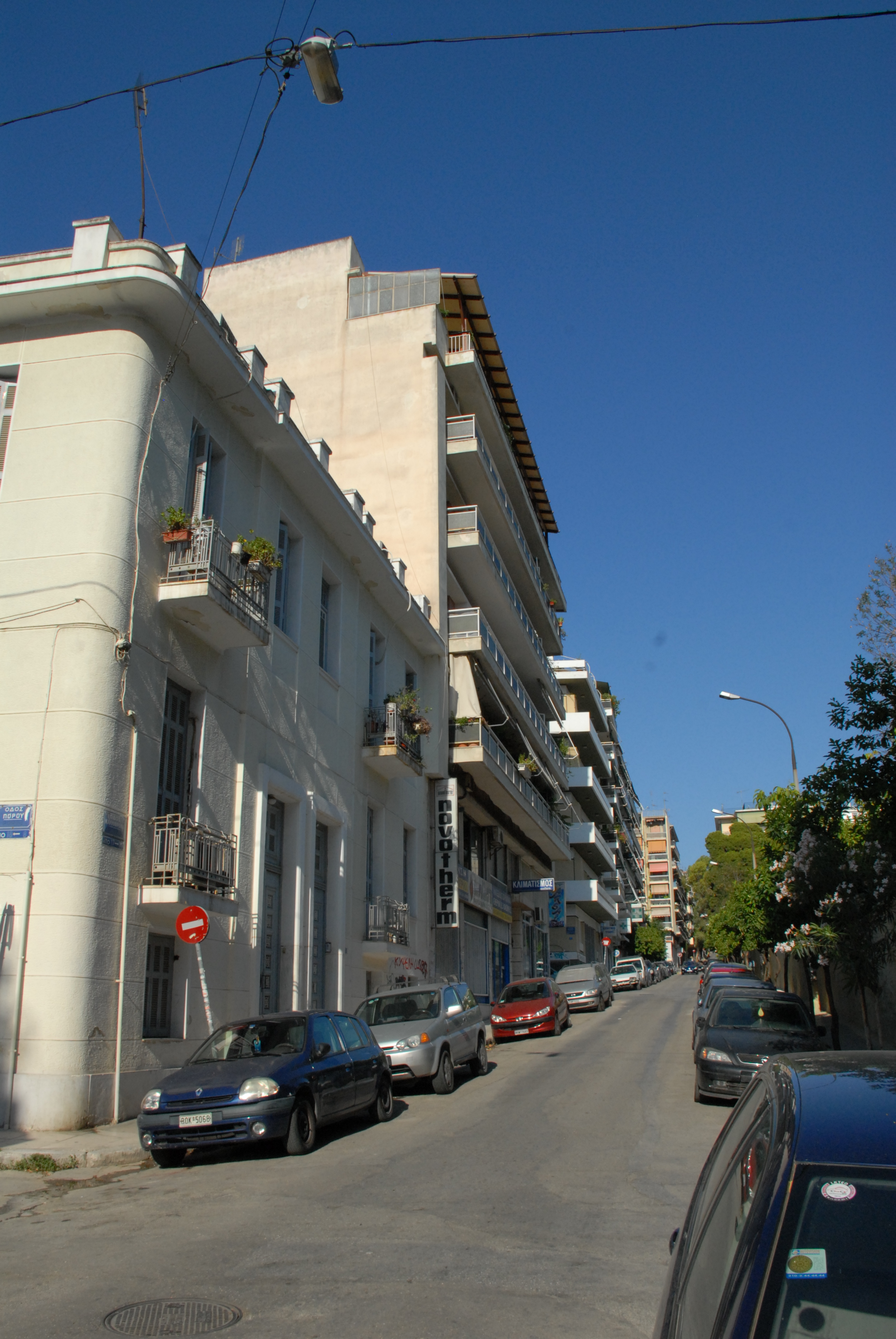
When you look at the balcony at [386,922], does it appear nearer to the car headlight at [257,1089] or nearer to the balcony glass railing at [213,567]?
the balcony glass railing at [213,567]

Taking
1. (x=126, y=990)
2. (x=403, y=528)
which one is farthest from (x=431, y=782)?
(x=126, y=990)

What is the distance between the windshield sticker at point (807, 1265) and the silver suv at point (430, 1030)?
12421 millimetres

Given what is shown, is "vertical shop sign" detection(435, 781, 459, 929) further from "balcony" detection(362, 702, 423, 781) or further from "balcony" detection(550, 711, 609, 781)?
"balcony" detection(550, 711, 609, 781)

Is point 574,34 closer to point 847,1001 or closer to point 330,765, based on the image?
point 330,765

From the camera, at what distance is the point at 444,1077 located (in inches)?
597

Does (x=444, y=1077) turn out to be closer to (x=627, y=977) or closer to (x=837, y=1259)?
(x=837, y=1259)

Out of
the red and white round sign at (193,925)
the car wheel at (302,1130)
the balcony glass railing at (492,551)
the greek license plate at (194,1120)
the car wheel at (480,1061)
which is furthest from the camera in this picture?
the balcony glass railing at (492,551)

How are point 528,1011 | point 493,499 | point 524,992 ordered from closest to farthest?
point 528,1011 < point 524,992 < point 493,499

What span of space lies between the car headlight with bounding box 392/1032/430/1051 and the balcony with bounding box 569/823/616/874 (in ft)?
136

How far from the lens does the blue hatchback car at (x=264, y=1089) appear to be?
387 inches

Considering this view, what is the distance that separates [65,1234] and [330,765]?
1433cm

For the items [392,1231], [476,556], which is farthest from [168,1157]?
[476,556]

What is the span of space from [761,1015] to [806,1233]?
550 inches

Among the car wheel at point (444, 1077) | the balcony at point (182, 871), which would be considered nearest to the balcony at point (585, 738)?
the car wheel at point (444, 1077)
